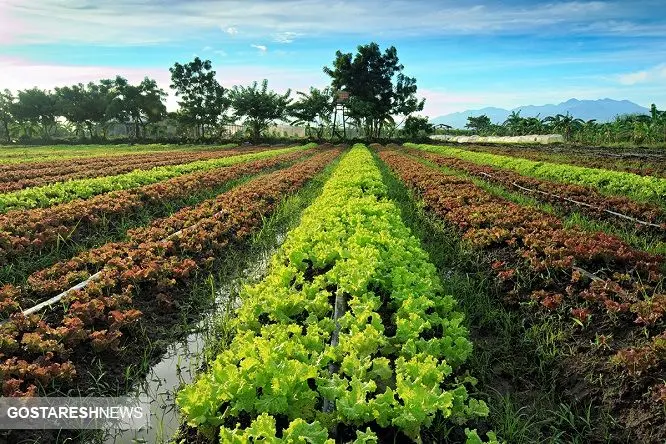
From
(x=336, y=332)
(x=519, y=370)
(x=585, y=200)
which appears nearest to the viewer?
(x=336, y=332)

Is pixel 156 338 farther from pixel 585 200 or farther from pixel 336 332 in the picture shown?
pixel 585 200

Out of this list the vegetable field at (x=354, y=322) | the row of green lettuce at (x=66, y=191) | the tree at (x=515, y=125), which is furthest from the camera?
the tree at (x=515, y=125)

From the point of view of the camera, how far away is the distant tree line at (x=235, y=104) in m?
51.5

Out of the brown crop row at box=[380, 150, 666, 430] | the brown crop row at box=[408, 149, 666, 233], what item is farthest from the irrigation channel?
the brown crop row at box=[408, 149, 666, 233]

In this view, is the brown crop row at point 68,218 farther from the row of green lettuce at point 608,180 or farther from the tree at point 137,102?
the tree at point 137,102

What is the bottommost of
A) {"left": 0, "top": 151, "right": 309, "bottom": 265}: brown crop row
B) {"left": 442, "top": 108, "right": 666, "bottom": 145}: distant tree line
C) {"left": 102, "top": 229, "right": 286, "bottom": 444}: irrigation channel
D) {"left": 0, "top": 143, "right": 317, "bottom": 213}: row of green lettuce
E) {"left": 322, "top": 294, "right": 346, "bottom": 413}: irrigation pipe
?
{"left": 102, "top": 229, "right": 286, "bottom": 444}: irrigation channel

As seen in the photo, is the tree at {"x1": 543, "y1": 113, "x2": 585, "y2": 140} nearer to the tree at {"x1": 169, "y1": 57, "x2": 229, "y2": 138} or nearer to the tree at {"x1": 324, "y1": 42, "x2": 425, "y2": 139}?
the tree at {"x1": 324, "y1": 42, "x2": 425, "y2": 139}

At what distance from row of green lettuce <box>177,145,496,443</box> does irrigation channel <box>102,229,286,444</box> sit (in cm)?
40

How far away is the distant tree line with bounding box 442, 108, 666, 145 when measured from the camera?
33.3 m

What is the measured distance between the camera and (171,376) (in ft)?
14.7

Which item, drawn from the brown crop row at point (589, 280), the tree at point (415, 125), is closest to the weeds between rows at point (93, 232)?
the brown crop row at point (589, 280)

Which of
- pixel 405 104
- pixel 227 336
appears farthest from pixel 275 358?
pixel 405 104

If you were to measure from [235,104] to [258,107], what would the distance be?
7.91ft

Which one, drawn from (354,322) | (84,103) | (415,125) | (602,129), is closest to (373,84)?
(415,125)
